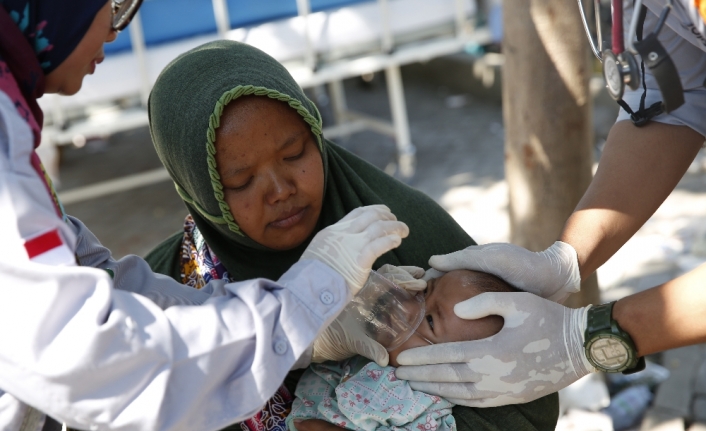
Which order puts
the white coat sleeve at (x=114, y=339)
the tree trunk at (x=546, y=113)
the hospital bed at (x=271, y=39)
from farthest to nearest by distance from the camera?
the hospital bed at (x=271, y=39), the tree trunk at (x=546, y=113), the white coat sleeve at (x=114, y=339)

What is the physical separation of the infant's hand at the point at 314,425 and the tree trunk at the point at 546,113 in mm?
1474

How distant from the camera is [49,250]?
1190 mm

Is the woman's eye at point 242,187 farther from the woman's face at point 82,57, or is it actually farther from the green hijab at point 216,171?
the woman's face at point 82,57

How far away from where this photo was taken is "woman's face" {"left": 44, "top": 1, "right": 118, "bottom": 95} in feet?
4.78

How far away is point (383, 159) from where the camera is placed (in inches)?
288

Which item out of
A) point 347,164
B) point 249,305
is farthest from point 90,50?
point 347,164

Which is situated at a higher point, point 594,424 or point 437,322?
point 437,322

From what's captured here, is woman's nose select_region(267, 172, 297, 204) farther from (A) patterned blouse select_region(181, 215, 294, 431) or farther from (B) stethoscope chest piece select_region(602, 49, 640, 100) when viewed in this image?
(B) stethoscope chest piece select_region(602, 49, 640, 100)

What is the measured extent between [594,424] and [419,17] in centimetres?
369

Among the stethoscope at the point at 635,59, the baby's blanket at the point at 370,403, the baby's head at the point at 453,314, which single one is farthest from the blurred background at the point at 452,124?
the baby's blanket at the point at 370,403

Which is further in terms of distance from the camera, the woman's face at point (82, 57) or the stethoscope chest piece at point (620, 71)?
the stethoscope chest piece at point (620, 71)

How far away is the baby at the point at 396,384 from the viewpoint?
1.80 metres

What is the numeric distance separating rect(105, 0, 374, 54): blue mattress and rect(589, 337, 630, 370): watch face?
13.7 ft

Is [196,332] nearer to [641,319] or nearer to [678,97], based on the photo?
[641,319]
